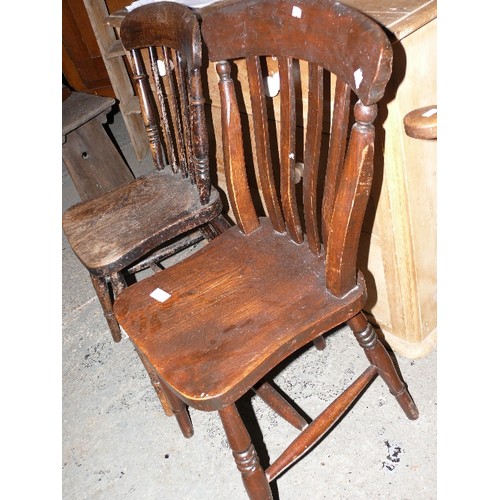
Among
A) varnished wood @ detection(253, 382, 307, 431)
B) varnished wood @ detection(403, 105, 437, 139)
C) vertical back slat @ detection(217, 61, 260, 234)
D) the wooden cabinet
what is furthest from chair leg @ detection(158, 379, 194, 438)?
the wooden cabinet

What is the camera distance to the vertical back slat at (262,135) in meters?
1.08

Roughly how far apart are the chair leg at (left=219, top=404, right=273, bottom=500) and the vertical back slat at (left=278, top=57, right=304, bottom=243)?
1.39 feet

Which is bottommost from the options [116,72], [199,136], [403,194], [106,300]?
[106,300]

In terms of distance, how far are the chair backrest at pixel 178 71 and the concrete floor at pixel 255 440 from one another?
670 millimetres

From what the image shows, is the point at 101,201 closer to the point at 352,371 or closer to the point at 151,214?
the point at 151,214

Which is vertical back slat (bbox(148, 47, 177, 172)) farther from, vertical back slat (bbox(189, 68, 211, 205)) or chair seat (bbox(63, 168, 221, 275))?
vertical back slat (bbox(189, 68, 211, 205))

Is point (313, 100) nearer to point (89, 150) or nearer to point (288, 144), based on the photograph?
point (288, 144)

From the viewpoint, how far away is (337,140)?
3.13ft

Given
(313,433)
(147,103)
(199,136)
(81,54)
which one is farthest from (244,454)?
(81,54)

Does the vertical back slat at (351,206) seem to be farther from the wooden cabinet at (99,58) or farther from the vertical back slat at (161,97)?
the wooden cabinet at (99,58)

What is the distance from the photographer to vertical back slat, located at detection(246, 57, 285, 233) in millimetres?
1084

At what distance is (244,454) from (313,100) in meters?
0.71

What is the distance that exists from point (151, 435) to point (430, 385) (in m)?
0.83

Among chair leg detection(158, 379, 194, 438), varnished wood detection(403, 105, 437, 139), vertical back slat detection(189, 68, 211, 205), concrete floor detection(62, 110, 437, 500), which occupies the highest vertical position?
varnished wood detection(403, 105, 437, 139)
